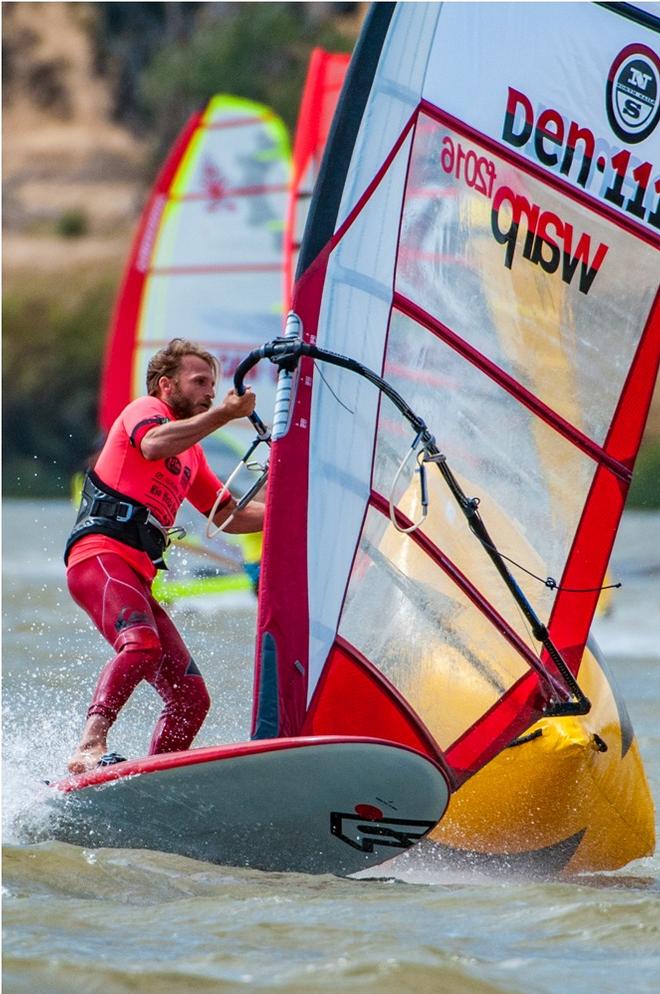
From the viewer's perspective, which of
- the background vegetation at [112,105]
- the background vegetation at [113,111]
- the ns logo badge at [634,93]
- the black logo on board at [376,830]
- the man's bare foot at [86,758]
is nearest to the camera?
the black logo on board at [376,830]

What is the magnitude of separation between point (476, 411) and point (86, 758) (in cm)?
131

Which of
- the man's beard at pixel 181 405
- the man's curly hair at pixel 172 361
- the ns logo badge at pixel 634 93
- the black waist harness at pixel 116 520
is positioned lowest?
the black waist harness at pixel 116 520

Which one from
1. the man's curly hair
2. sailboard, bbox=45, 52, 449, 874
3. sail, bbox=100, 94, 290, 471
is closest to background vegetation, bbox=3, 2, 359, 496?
sail, bbox=100, 94, 290, 471

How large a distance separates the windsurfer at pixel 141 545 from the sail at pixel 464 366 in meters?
0.30

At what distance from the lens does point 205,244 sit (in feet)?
35.4

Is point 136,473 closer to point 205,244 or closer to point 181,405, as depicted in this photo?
point 181,405

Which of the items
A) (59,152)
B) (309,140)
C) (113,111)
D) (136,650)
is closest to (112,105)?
(113,111)

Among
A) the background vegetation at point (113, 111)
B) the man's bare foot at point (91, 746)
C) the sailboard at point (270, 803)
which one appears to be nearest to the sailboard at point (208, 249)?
the man's bare foot at point (91, 746)

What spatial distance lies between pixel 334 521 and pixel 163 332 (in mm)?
7170

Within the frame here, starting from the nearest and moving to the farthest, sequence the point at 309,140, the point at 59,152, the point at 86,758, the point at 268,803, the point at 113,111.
→ 1. the point at 268,803
2. the point at 86,758
3. the point at 309,140
4. the point at 59,152
5. the point at 113,111

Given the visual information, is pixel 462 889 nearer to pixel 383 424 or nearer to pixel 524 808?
pixel 524 808

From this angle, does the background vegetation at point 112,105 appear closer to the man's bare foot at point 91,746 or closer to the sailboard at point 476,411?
the sailboard at point 476,411

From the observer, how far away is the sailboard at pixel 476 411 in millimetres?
3760

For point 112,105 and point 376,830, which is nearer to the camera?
point 376,830
